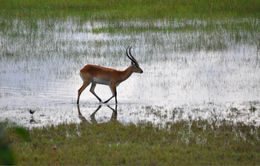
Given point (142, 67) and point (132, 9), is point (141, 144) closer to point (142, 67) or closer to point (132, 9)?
point (142, 67)

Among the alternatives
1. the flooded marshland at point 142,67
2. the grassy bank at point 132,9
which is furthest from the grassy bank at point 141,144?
the grassy bank at point 132,9

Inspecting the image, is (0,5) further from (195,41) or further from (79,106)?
(79,106)

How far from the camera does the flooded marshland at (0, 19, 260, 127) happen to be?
9.98 meters

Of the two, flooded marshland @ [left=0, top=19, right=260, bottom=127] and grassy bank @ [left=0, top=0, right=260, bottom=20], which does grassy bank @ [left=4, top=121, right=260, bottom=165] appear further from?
grassy bank @ [left=0, top=0, right=260, bottom=20]

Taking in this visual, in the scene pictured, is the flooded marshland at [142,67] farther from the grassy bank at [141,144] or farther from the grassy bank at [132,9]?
the grassy bank at [132,9]

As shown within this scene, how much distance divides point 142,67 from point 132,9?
9.42 m

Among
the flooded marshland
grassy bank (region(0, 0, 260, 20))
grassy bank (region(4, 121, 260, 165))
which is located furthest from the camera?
grassy bank (region(0, 0, 260, 20))

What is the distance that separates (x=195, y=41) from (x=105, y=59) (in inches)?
149

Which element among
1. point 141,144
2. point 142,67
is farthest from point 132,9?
point 141,144

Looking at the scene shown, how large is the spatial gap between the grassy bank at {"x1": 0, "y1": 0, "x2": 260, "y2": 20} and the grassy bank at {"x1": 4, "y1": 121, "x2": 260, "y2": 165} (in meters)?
13.7

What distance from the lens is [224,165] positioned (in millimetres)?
6352

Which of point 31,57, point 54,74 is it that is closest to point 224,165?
point 54,74

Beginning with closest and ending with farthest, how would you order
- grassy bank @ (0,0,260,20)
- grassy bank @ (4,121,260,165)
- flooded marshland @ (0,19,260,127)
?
grassy bank @ (4,121,260,165) < flooded marshland @ (0,19,260,127) < grassy bank @ (0,0,260,20)

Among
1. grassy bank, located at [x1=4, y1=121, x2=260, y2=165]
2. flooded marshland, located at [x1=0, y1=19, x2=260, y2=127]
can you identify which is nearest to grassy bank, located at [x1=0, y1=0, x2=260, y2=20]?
flooded marshland, located at [x1=0, y1=19, x2=260, y2=127]
